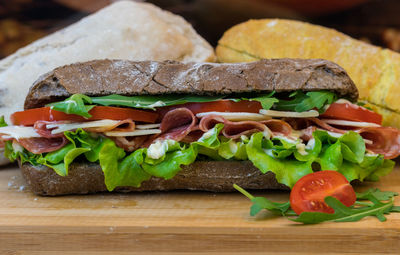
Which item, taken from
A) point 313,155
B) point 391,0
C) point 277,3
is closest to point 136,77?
point 313,155

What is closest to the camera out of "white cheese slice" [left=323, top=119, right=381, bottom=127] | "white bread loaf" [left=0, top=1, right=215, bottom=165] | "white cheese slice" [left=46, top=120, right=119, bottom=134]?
"white cheese slice" [left=46, top=120, right=119, bottom=134]

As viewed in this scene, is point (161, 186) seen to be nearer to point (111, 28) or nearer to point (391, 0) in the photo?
point (111, 28)

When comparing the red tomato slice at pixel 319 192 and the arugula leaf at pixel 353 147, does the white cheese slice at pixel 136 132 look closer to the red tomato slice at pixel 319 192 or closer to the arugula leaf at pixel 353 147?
the red tomato slice at pixel 319 192

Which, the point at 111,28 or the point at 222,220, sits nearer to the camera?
the point at 222,220

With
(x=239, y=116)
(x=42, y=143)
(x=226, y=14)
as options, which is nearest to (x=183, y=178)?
(x=239, y=116)

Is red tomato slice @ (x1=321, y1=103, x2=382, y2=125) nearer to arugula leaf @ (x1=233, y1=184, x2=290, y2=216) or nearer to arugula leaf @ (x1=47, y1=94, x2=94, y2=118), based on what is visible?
arugula leaf @ (x1=233, y1=184, x2=290, y2=216)

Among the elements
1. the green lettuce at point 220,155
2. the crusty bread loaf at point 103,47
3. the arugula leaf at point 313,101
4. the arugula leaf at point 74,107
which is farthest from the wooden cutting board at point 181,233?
the crusty bread loaf at point 103,47

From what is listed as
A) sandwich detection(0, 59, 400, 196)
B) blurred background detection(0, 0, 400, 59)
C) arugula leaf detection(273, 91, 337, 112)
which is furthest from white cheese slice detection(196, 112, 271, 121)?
blurred background detection(0, 0, 400, 59)
